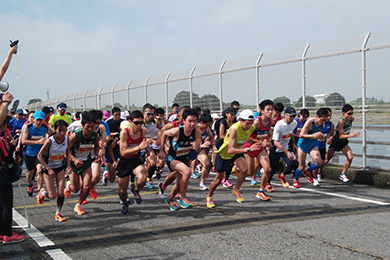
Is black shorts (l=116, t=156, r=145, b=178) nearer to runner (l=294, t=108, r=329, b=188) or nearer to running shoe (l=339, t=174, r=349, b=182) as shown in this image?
runner (l=294, t=108, r=329, b=188)

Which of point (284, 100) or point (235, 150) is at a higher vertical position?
point (284, 100)

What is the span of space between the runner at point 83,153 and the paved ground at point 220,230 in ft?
1.75

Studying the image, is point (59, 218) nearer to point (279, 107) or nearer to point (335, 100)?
point (279, 107)

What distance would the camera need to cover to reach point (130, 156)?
7.66 m

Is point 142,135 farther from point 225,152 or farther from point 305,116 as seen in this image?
point 305,116

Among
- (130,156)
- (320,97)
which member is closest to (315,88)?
(320,97)

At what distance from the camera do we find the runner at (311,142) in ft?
33.0

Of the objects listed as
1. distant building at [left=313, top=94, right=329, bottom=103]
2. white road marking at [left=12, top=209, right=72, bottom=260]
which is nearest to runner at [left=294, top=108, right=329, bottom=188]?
distant building at [left=313, top=94, right=329, bottom=103]

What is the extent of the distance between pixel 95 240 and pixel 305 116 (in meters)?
6.79

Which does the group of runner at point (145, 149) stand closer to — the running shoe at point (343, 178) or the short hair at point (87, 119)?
the short hair at point (87, 119)

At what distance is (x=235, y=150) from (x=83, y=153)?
9.20 ft

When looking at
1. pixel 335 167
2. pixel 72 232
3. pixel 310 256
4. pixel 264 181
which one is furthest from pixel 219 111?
pixel 310 256

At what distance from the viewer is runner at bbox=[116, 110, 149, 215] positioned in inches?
294

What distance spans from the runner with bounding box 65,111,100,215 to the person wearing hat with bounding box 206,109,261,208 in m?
2.29
